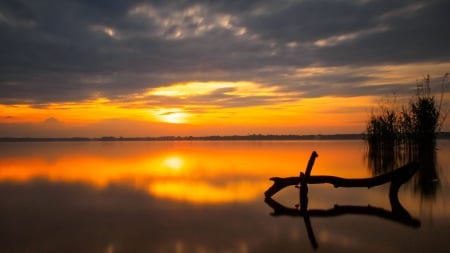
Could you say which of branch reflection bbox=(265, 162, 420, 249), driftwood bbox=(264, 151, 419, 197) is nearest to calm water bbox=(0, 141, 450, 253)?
branch reflection bbox=(265, 162, 420, 249)

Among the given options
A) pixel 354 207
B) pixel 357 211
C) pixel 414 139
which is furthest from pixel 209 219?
pixel 414 139

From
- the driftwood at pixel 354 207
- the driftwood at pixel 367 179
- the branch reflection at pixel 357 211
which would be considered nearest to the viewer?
the branch reflection at pixel 357 211

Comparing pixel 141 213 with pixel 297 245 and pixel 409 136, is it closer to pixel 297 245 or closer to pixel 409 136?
pixel 297 245

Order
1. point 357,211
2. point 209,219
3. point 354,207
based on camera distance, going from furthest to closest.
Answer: point 354,207, point 357,211, point 209,219

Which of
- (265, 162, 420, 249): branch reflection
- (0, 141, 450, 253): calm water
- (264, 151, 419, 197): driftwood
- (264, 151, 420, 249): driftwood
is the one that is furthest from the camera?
(264, 151, 419, 197): driftwood

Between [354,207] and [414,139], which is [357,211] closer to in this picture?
[354,207]

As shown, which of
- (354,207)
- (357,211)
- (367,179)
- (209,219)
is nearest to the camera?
(209,219)

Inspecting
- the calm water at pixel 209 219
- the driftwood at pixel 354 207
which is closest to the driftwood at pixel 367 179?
the driftwood at pixel 354 207

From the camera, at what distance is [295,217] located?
952 centimetres

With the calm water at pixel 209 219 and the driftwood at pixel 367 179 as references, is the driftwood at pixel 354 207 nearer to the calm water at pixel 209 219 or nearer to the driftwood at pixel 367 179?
the driftwood at pixel 367 179

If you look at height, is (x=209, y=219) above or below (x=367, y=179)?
below

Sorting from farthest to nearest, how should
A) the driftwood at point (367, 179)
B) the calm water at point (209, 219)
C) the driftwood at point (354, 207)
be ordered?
the driftwood at point (367, 179) < the driftwood at point (354, 207) < the calm water at point (209, 219)

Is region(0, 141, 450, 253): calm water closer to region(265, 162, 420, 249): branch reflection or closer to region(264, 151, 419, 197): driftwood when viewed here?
region(265, 162, 420, 249): branch reflection

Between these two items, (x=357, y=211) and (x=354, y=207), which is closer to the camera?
(x=357, y=211)
